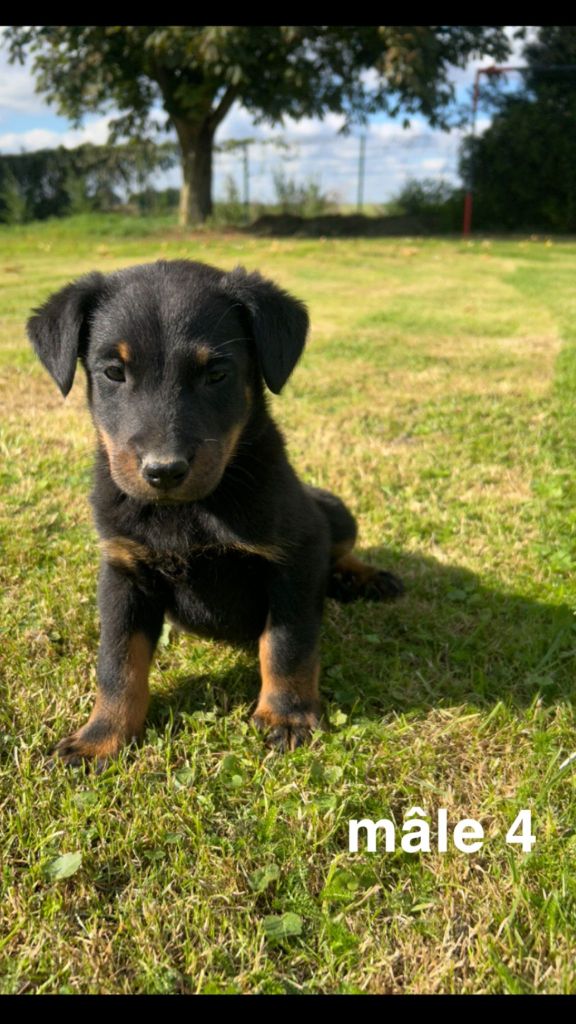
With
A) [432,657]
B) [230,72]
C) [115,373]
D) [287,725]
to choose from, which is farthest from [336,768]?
[230,72]

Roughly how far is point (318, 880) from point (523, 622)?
1409mm

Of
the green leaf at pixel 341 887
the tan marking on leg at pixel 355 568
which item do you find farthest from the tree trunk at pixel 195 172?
the green leaf at pixel 341 887

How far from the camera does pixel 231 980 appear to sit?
1543 mm

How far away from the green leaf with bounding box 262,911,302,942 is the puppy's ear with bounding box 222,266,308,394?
1.36 meters

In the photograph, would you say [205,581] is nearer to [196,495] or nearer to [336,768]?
[196,495]

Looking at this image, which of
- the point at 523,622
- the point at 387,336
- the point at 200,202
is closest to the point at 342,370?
the point at 387,336

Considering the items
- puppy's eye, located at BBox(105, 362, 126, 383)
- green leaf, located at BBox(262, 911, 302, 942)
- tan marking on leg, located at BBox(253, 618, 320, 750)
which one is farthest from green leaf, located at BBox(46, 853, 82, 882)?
puppy's eye, located at BBox(105, 362, 126, 383)

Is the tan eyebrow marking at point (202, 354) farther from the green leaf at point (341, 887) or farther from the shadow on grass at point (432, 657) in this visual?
the green leaf at point (341, 887)

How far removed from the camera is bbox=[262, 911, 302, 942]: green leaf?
1.63m

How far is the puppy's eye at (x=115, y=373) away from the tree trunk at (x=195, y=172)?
20097 millimetres

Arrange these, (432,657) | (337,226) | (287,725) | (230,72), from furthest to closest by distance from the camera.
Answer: (337,226), (230,72), (432,657), (287,725)

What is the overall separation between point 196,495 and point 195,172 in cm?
2140

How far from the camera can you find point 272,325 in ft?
7.65
